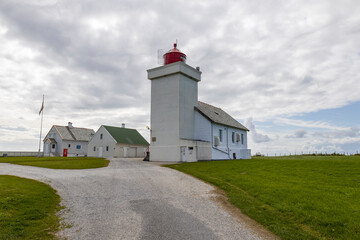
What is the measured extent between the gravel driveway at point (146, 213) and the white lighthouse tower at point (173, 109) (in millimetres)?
17184

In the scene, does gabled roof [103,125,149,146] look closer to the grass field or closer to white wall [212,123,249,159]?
the grass field

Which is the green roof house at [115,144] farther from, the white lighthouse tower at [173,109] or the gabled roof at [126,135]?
the white lighthouse tower at [173,109]

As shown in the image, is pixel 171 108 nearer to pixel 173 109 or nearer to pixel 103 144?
pixel 173 109

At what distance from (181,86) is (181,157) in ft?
30.3

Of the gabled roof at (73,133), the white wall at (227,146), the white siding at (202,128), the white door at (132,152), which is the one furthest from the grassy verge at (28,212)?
the gabled roof at (73,133)

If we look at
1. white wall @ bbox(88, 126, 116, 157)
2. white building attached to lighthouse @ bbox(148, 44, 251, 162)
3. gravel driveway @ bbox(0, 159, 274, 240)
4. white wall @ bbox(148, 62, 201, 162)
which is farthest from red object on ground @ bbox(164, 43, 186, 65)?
gravel driveway @ bbox(0, 159, 274, 240)

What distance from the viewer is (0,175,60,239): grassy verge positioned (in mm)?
6574

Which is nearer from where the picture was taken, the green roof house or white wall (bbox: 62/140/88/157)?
the green roof house

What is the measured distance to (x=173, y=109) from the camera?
31.8 m

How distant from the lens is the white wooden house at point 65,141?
57.1 meters

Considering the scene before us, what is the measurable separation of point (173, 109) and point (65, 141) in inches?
1452

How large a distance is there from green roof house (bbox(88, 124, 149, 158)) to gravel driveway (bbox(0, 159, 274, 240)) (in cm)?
3420

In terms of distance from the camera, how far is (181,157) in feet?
99.1

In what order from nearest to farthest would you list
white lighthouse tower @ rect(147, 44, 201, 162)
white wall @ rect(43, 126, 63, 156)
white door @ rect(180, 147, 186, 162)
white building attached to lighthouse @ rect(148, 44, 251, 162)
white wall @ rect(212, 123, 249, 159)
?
white door @ rect(180, 147, 186, 162), white lighthouse tower @ rect(147, 44, 201, 162), white building attached to lighthouse @ rect(148, 44, 251, 162), white wall @ rect(212, 123, 249, 159), white wall @ rect(43, 126, 63, 156)
